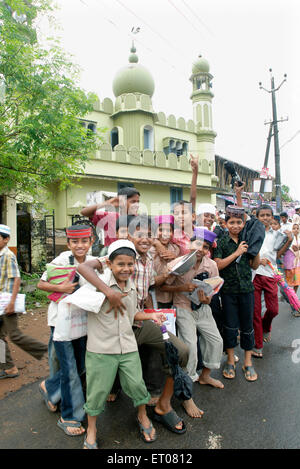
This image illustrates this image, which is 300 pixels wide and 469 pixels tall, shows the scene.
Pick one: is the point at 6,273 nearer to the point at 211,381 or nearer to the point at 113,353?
the point at 113,353

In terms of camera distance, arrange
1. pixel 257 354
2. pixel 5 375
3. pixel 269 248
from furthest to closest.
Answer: pixel 269 248, pixel 257 354, pixel 5 375

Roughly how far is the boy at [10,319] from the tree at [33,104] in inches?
113

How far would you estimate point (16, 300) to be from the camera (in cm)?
321

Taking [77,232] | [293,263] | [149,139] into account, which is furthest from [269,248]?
[149,139]

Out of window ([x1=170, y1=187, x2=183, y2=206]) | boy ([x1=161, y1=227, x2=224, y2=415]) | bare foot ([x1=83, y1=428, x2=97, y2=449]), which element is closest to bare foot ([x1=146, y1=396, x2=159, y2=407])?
boy ([x1=161, y1=227, x2=224, y2=415])

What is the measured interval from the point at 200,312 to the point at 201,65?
856 inches

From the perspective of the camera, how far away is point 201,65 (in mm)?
20906

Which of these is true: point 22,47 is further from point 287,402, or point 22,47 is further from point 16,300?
point 287,402

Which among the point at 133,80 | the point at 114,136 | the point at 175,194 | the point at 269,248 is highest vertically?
the point at 133,80

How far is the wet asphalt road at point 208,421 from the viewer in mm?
2309

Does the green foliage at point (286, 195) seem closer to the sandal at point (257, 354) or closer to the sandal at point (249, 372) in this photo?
the sandal at point (257, 354)

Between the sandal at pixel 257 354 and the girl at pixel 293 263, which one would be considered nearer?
the sandal at pixel 257 354

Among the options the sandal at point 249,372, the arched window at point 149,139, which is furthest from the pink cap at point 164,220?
the arched window at point 149,139

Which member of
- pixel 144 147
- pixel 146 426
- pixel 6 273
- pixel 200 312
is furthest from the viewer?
pixel 144 147
